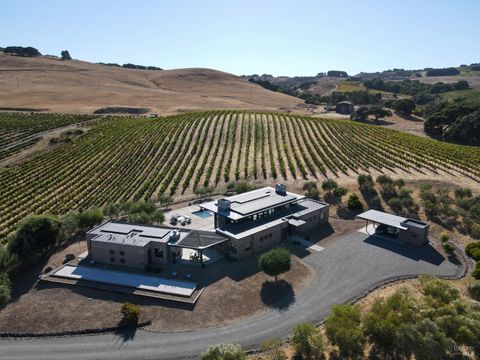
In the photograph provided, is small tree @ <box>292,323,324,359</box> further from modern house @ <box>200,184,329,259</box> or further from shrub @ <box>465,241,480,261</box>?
shrub @ <box>465,241,480,261</box>

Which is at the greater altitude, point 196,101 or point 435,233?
point 196,101

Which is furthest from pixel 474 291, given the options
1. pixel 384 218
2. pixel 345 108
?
pixel 345 108

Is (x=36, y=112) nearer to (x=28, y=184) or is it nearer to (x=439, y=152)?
(x=28, y=184)

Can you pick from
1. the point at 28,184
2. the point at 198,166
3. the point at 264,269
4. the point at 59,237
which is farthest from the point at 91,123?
the point at 264,269

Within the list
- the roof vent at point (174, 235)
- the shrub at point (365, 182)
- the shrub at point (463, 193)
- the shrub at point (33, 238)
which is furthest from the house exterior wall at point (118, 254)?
the shrub at point (463, 193)

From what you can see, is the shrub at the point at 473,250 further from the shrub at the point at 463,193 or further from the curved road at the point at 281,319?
the shrub at the point at 463,193

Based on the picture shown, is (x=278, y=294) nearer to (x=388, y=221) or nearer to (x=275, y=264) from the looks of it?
(x=275, y=264)
